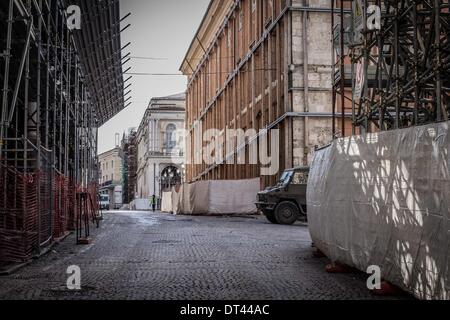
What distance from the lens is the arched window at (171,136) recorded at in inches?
3498

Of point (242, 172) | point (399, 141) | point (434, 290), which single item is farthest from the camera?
point (242, 172)

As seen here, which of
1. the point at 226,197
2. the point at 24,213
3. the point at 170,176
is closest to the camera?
the point at 24,213

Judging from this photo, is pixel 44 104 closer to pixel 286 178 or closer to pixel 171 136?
pixel 286 178

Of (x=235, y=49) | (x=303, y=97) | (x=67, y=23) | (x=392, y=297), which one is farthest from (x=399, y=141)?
(x=235, y=49)

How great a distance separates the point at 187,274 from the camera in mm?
8961

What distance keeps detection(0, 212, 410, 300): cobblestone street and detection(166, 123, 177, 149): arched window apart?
245 feet

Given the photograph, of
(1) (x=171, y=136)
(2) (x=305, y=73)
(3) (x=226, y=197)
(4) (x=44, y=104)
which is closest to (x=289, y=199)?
(2) (x=305, y=73)

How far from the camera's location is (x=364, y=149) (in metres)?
8.10

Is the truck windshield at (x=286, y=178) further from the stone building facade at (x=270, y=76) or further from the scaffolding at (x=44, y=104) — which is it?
the scaffolding at (x=44, y=104)

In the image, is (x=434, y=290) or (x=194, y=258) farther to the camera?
(x=194, y=258)

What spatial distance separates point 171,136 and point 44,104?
69636 mm

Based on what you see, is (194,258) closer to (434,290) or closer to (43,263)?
(43,263)

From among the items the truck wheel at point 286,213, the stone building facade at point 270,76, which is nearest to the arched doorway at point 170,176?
the stone building facade at point 270,76

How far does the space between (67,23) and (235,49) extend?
2282 cm
